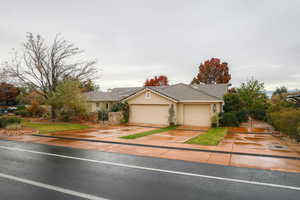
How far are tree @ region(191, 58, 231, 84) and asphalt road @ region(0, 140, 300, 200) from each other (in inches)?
1906

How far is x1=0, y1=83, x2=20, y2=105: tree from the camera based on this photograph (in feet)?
132

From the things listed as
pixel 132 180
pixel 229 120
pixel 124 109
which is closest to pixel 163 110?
pixel 124 109

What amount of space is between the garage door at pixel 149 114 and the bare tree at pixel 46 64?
29.0 ft

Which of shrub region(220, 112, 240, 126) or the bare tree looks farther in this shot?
the bare tree

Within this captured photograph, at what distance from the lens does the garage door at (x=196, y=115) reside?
19.4 meters

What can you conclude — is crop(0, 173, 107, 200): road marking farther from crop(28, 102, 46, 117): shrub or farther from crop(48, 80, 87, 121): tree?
crop(28, 102, 46, 117): shrub

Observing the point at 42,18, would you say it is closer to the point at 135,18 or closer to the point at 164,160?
the point at 135,18

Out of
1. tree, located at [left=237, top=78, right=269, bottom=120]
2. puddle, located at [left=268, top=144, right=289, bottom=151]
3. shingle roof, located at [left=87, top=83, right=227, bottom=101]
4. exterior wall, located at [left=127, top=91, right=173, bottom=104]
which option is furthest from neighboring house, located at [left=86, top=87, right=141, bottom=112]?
puddle, located at [left=268, top=144, right=289, bottom=151]

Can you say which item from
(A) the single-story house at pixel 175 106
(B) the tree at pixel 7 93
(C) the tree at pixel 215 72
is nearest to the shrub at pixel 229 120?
(A) the single-story house at pixel 175 106

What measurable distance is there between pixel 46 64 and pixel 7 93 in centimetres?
2591

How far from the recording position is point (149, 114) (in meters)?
21.2

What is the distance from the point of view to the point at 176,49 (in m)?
24.2

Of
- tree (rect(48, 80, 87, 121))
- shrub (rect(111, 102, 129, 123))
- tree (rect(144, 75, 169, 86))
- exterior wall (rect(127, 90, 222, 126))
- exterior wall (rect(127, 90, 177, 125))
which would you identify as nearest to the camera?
exterior wall (rect(127, 90, 222, 126))

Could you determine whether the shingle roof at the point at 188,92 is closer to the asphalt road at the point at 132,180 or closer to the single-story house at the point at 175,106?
the single-story house at the point at 175,106
